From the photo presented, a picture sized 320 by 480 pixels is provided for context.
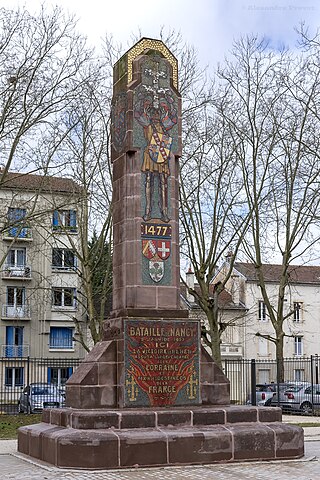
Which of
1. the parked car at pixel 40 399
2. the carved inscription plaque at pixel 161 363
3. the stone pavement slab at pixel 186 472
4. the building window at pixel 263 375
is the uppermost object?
the carved inscription plaque at pixel 161 363

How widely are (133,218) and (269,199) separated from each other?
16177mm

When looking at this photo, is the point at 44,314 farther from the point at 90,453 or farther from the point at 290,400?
the point at 90,453

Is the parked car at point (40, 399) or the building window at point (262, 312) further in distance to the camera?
the building window at point (262, 312)

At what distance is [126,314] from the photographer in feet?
44.6

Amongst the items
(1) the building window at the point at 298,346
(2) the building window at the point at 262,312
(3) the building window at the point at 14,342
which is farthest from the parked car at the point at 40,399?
(1) the building window at the point at 298,346

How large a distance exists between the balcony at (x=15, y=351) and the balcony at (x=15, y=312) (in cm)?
179

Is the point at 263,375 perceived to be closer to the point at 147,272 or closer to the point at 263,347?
the point at 263,347

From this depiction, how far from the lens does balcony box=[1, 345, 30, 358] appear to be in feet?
150

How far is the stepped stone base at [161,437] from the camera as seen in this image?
38.2 feet

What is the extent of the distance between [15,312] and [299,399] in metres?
21.6

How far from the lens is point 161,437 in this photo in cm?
1202

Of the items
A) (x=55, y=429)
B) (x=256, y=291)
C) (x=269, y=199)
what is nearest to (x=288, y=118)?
(x=269, y=199)

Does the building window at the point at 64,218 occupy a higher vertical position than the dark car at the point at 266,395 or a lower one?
higher

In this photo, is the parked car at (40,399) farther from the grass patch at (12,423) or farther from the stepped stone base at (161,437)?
the stepped stone base at (161,437)
